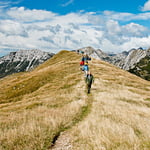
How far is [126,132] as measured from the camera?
12.6 meters

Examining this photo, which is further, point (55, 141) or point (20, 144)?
point (55, 141)

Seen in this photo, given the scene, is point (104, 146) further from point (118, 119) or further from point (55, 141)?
point (118, 119)

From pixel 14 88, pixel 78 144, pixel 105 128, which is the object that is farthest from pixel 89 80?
pixel 14 88

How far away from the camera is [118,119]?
1634 cm

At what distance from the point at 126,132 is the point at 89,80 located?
20936 mm

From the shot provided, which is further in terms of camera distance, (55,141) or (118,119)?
(118,119)

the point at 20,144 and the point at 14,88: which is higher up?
the point at 20,144

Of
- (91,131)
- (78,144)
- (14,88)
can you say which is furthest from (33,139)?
(14,88)

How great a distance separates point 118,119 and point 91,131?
4366 mm

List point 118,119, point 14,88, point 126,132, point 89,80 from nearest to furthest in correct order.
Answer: point 126,132, point 118,119, point 89,80, point 14,88

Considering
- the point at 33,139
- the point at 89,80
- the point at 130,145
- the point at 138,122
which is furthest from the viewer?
the point at 89,80

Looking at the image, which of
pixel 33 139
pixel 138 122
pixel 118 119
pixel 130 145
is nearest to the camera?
pixel 130 145

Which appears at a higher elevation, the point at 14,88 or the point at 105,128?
the point at 105,128

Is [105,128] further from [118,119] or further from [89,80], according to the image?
[89,80]
